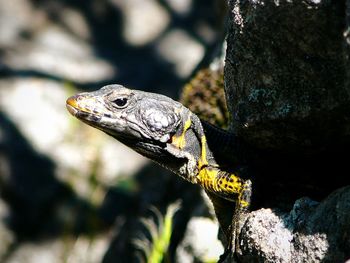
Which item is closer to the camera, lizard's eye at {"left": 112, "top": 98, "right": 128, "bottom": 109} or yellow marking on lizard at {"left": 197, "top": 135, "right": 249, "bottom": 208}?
yellow marking on lizard at {"left": 197, "top": 135, "right": 249, "bottom": 208}

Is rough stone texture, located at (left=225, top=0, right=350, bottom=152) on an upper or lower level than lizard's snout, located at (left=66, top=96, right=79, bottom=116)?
upper

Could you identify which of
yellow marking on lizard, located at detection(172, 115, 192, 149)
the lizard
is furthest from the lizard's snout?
yellow marking on lizard, located at detection(172, 115, 192, 149)

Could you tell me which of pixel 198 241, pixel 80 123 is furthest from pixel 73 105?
pixel 80 123

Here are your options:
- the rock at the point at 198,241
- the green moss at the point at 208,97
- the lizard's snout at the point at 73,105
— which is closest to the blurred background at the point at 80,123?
the rock at the point at 198,241

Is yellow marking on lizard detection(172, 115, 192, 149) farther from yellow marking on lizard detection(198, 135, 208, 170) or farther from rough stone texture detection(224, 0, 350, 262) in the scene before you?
rough stone texture detection(224, 0, 350, 262)

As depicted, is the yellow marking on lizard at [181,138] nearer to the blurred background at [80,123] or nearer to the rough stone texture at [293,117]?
the rough stone texture at [293,117]

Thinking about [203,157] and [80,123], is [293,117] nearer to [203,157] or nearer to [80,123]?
[203,157]
